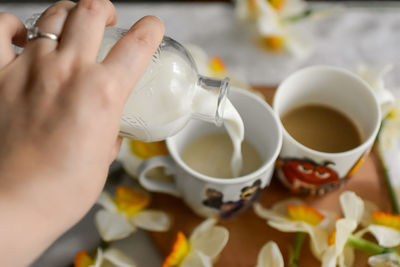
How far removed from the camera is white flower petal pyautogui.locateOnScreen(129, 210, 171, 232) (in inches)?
22.4

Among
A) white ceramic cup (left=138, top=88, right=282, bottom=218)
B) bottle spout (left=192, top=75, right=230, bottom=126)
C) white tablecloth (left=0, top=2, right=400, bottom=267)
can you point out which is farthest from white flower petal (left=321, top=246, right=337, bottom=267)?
white tablecloth (left=0, top=2, right=400, bottom=267)

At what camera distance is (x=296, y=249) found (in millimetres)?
549

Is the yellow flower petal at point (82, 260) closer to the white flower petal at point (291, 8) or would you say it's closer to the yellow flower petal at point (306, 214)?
the yellow flower petal at point (306, 214)

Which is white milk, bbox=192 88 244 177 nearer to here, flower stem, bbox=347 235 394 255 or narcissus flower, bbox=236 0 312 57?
flower stem, bbox=347 235 394 255

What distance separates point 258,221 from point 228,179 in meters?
0.12

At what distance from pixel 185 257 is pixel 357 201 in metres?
0.21

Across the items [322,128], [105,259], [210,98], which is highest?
[210,98]

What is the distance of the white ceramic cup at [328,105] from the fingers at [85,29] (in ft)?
0.85

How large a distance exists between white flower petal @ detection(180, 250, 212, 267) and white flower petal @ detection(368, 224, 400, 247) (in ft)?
0.63

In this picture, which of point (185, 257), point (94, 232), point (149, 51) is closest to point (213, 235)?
point (185, 257)

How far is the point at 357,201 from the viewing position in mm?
539

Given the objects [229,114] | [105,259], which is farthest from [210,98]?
[105,259]

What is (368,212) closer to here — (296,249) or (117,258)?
(296,249)

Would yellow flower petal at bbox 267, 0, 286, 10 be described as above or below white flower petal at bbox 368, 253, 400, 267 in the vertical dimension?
above
